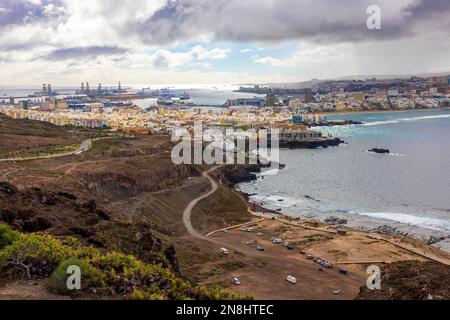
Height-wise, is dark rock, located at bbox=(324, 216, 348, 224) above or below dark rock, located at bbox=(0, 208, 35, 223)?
below

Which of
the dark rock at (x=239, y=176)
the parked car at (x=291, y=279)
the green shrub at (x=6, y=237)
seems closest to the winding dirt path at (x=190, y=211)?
the dark rock at (x=239, y=176)

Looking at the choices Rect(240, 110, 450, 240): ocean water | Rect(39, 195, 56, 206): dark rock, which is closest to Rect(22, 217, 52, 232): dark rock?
Rect(39, 195, 56, 206): dark rock

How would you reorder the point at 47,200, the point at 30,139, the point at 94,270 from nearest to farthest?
1. the point at 94,270
2. the point at 47,200
3. the point at 30,139

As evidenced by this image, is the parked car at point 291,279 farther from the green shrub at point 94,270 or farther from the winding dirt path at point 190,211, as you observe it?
the green shrub at point 94,270

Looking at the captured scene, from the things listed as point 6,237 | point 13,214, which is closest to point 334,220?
point 13,214

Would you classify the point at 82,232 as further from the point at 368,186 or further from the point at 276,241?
the point at 368,186

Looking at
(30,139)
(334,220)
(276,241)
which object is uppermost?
A: (30,139)

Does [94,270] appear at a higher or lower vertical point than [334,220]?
higher

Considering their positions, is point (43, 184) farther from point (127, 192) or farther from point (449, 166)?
point (449, 166)

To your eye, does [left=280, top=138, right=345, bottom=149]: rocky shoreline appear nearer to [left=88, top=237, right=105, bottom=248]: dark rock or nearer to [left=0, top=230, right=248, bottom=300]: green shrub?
[left=88, top=237, right=105, bottom=248]: dark rock
